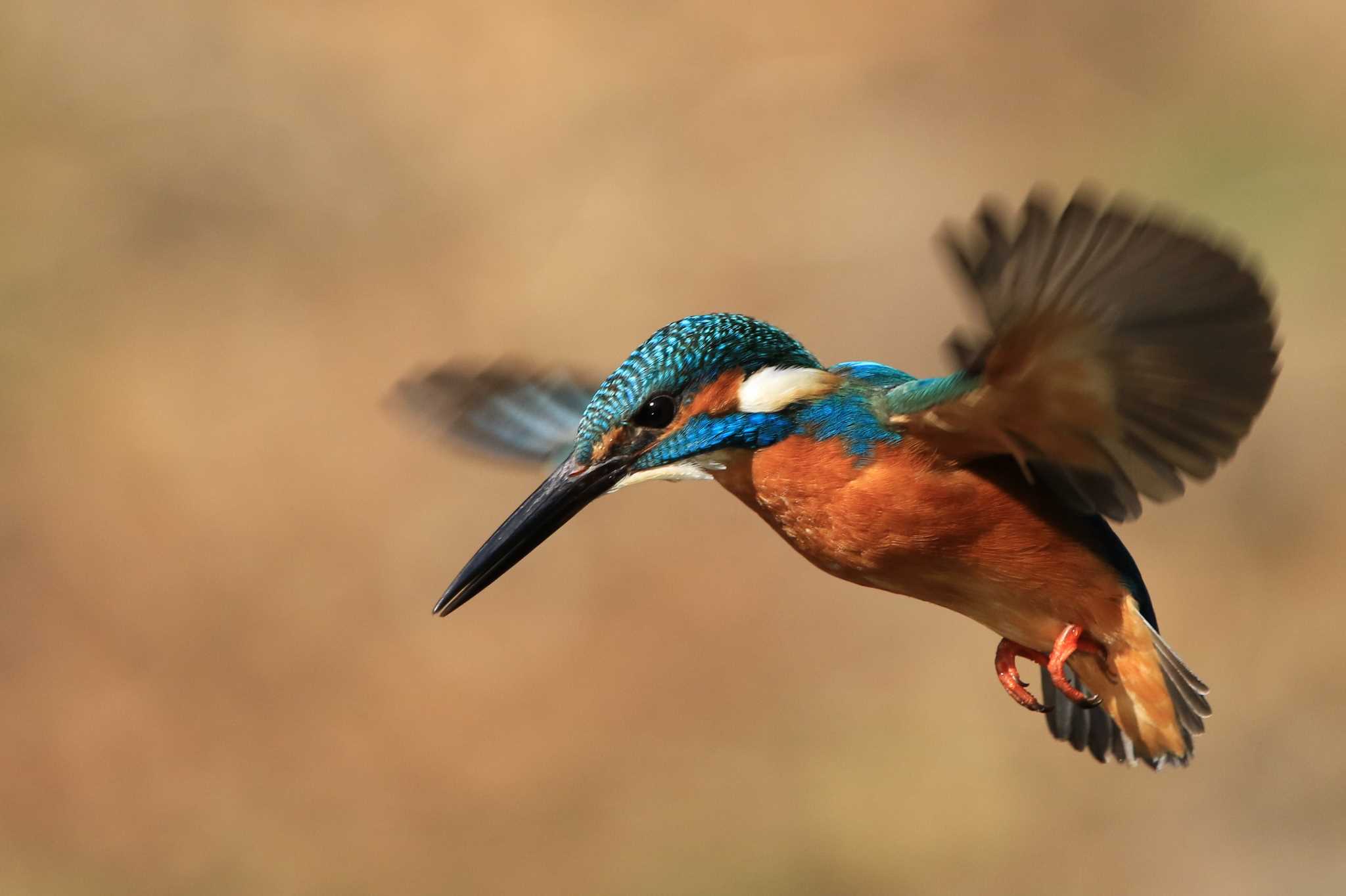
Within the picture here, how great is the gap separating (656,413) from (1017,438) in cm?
46

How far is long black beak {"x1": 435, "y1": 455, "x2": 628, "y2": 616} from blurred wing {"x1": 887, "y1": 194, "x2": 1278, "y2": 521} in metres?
0.39

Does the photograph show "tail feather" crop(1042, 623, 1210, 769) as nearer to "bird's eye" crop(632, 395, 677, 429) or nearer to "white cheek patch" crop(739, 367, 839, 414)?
"white cheek patch" crop(739, 367, 839, 414)

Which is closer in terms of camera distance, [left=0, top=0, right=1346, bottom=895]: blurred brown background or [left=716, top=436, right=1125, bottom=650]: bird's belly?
[left=716, top=436, right=1125, bottom=650]: bird's belly

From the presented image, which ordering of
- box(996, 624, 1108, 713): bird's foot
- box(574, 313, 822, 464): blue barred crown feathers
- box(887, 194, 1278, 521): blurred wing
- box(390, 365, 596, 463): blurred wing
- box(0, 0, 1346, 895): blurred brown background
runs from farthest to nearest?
1. box(0, 0, 1346, 895): blurred brown background
2. box(390, 365, 596, 463): blurred wing
3. box(996, 624, 1108, 713): bird's foot
4. box(574, 313, 822, 464): blue barred crown feathers
5. box(887, 194, 1278, 521): blurred wing

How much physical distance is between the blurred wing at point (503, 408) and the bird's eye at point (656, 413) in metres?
0.49

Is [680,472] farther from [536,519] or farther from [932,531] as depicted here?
[932,531]

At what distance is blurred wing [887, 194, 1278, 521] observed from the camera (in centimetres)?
164

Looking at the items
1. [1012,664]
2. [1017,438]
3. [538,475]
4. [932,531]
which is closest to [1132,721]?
[1012,664]

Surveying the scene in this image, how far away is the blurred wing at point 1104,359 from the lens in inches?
64.6

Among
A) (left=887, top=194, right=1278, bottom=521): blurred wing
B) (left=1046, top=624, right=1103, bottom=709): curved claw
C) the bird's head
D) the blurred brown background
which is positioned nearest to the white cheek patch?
the bird's head

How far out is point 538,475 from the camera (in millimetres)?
5102

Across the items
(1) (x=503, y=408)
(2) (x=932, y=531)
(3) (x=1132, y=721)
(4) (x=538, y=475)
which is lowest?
(3) (x=1132, y=721)

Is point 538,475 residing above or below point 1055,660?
above

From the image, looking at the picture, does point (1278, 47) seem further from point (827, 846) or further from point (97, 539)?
point (97, 539)
